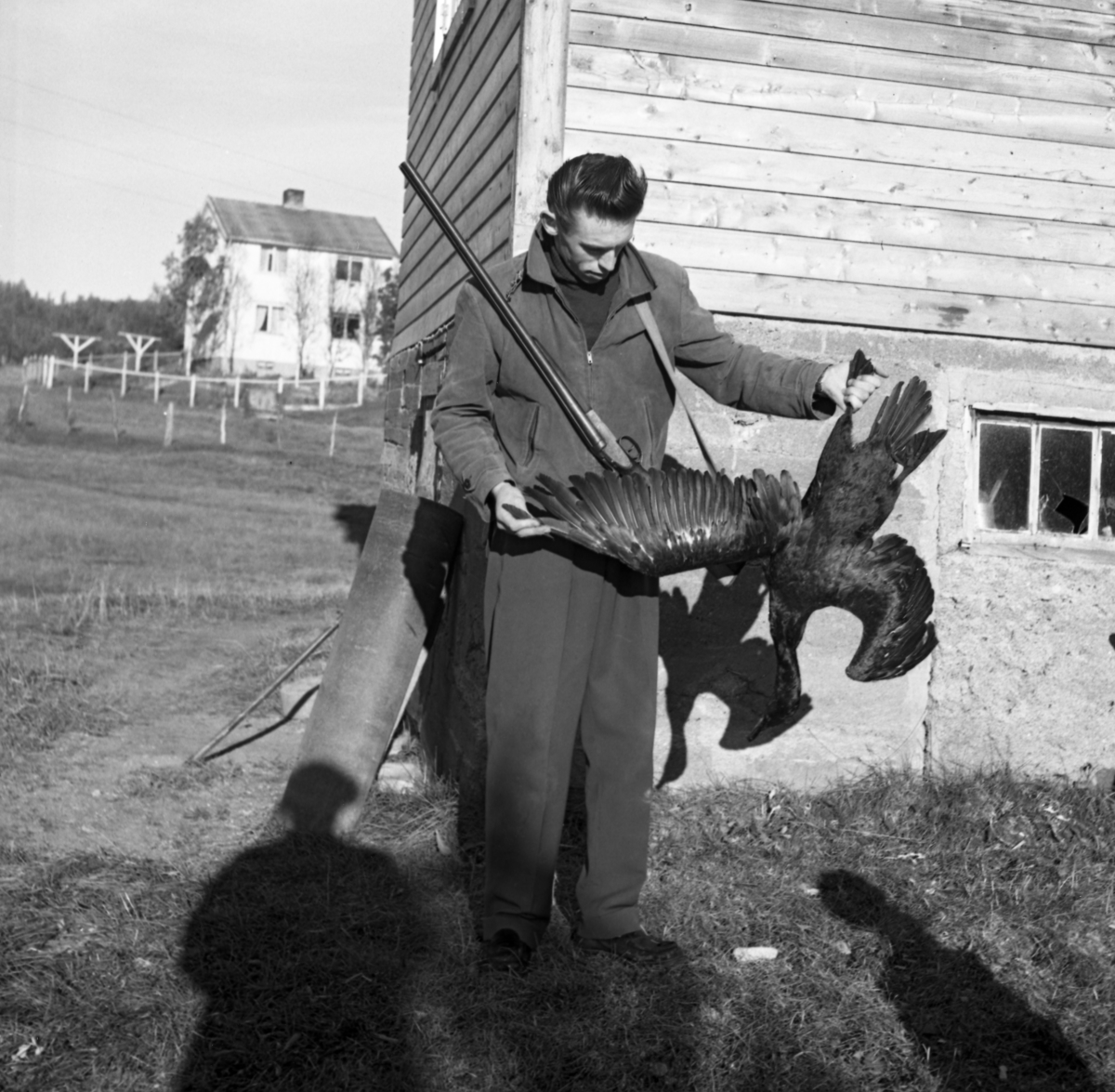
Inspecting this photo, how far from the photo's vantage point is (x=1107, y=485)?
5.66m

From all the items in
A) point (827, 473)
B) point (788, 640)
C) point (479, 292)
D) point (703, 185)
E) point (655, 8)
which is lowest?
point (788, 640)

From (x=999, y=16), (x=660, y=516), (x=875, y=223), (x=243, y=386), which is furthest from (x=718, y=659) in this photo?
(x=243, y=386)

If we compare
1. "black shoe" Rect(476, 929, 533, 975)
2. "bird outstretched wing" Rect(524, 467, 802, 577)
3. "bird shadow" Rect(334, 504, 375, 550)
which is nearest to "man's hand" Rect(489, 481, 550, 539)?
"bird outstretched wing" Rect(524, 467, 802, 577)

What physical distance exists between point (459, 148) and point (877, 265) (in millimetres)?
2516

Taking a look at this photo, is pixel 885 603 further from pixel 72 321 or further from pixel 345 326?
pixel 72 321

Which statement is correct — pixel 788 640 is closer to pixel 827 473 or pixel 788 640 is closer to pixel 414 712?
pixel 827 473

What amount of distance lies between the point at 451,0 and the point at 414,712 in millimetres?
4583

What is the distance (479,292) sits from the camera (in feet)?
12.1

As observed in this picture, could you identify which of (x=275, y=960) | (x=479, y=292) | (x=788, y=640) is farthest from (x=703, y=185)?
(x=275, y=960)

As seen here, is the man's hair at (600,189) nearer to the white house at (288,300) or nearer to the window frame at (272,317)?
the white house at (288,300)

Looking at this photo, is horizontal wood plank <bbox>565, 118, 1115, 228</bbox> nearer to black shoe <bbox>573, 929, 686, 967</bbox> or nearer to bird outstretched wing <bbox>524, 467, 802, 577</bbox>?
bird outstretched wing <bbox>524, 467, 802, 577</bbox>

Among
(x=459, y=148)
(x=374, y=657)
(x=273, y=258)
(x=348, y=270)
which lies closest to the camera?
(x=374, y=657)

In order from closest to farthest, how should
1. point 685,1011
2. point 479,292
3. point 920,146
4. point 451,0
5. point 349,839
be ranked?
point 685,1011, point 479,292, point 349,839, point 920,146, point 451,0

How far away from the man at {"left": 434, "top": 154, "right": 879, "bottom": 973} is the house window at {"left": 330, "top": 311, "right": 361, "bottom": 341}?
49.8m
